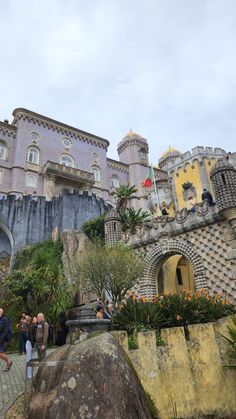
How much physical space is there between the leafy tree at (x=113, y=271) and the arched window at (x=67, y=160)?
2491cm

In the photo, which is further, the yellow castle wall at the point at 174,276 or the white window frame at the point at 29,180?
the white window frame at the point at 29,180

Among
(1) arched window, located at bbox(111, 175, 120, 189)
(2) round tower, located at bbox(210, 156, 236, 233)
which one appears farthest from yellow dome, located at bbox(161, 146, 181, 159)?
(2) round tower, located at bbox(210, 156, 236, 233)

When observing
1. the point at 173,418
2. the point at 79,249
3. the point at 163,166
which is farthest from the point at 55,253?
the point at 163,166

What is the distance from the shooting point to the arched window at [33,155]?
34.3 metres

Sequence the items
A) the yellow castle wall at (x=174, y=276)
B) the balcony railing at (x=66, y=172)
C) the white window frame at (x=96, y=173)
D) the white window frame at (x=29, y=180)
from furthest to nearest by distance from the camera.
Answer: the white window frame at (x=96, y=173) < the balcony railing at (x=66, y=172) < the white window frame at (x=29, y=180) < the yellow castle wall at (x=174, y=276)

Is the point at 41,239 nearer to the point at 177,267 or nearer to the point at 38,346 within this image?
the point at 177,267

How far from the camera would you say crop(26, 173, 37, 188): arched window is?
108 feet

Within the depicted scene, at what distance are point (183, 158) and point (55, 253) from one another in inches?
622

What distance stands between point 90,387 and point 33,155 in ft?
107

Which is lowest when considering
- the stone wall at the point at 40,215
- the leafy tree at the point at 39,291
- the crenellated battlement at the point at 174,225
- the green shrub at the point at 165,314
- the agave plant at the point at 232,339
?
the agave plant at the point at 232,339

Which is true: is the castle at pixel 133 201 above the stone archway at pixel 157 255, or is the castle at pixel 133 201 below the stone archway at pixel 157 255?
above

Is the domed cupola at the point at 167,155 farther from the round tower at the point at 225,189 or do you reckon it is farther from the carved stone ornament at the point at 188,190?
the round tower at the point at 225,189

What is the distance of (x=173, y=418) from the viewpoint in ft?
21.5

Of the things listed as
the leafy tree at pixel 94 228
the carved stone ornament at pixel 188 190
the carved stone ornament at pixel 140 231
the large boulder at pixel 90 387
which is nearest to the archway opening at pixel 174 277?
the carved stone ornament at pixel 140 231
